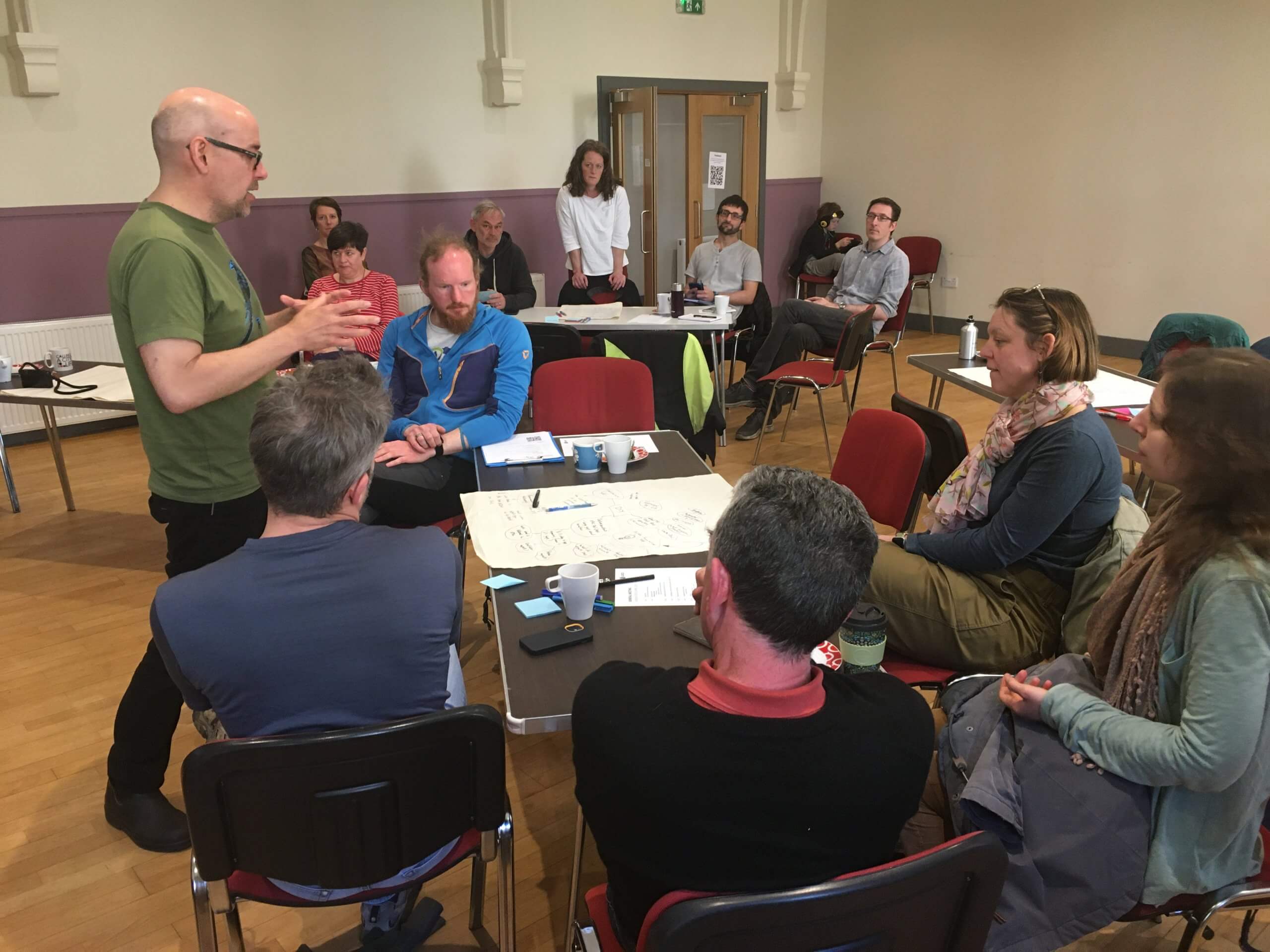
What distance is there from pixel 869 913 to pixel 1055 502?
1290mm

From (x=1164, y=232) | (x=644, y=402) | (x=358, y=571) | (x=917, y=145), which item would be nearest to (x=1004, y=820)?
(x=358, y=571)

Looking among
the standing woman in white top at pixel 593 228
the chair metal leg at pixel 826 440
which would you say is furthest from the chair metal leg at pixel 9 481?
the chair metal leg at pixel 826 440

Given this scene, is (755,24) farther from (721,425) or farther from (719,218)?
(721,425)

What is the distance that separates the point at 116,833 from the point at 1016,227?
789 cm

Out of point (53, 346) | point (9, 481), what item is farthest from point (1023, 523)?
point (53, 346)

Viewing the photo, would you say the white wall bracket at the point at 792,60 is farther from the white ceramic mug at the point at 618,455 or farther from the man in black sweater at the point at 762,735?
the man in black sweater at the point at 762,735

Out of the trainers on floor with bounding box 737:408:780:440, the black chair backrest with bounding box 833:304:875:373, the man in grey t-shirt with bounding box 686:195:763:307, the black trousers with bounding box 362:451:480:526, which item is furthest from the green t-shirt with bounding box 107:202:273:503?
the man in grey t-shirt with bounding box 686:195:763:307

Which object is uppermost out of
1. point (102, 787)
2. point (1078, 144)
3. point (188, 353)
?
point (1078, 144)

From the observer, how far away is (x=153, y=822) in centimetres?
233

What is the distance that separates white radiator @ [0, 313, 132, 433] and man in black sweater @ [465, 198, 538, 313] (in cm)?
223

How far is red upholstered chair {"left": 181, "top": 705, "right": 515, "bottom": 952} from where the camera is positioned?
1.29 metres

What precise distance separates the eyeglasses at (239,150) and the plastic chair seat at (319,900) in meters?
1.58

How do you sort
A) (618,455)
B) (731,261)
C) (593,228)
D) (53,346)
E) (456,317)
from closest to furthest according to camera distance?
(618,455)
(456,317)
(53,346)
(731,261)
(593,228)

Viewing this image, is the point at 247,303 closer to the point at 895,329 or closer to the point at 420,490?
the point at 420,490
